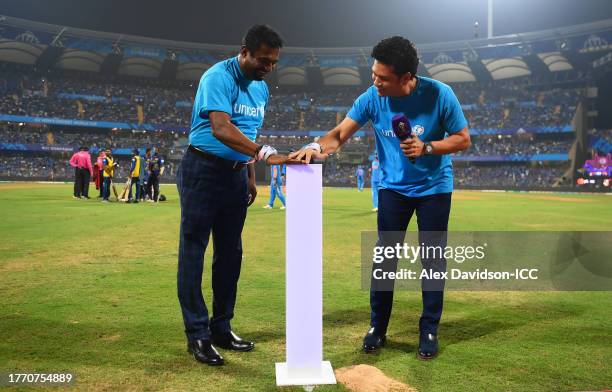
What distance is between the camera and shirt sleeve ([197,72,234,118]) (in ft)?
10.3

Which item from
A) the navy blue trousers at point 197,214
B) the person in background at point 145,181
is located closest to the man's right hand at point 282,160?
the navy blue trousers at point 197,214

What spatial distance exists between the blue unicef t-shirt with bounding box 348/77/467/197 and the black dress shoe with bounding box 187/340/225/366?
181cm

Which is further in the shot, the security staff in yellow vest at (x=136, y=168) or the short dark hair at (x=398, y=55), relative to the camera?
the security staff in yellow vest at (x=136, y=168)

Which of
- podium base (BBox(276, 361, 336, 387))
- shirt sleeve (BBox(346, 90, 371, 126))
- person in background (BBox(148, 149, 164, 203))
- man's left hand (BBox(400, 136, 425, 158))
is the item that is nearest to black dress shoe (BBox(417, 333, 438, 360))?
podium base (BBox(276, 361, 336, 387))

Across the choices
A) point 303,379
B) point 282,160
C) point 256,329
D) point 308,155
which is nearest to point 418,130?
point 308,155

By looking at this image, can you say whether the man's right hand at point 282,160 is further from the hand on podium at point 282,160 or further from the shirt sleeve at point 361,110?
the shirt sleeve at point 361,110

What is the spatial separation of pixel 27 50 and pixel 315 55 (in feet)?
113

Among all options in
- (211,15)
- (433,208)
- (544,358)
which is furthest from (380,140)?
(211,15)

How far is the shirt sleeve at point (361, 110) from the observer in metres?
3.74

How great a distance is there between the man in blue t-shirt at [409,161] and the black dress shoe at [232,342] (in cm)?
89

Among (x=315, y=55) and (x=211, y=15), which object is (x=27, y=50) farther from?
(x=315, y=55)

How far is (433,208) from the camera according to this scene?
3629mm

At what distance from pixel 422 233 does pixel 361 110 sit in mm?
1095

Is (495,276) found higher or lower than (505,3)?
lower
